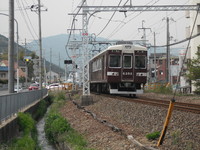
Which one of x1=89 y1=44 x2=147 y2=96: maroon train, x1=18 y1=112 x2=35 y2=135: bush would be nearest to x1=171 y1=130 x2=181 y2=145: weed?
x1=18 y1=112 x2=35 y2=135: bush

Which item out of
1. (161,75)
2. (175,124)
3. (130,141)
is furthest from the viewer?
(161,75)

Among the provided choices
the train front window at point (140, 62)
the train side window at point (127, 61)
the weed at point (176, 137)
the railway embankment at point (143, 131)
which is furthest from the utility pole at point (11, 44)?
the weed at point (176, 137)

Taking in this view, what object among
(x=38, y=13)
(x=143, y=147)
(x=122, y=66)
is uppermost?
(x=38, y=13)

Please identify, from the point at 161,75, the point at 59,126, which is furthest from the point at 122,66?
the point at 161,75

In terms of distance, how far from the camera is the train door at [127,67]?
20.3m

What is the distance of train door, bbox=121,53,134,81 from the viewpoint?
20328mm

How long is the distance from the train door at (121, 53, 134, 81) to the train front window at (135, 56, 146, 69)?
0.31 m

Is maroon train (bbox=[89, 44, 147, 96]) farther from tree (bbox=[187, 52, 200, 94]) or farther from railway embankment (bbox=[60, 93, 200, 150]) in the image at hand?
railway embankment (bbox=[60, 93, 200, 150])

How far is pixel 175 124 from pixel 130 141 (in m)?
1.54

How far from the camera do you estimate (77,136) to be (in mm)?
9938

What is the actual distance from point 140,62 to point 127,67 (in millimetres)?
864

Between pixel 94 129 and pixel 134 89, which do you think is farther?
pixel 134 89

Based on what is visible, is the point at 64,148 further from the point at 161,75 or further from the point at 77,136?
the point at 161,75

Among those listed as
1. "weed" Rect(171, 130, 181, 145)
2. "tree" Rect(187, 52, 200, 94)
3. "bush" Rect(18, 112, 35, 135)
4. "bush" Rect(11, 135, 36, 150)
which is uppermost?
"tree" Rect(187, 52, 200, 94)
